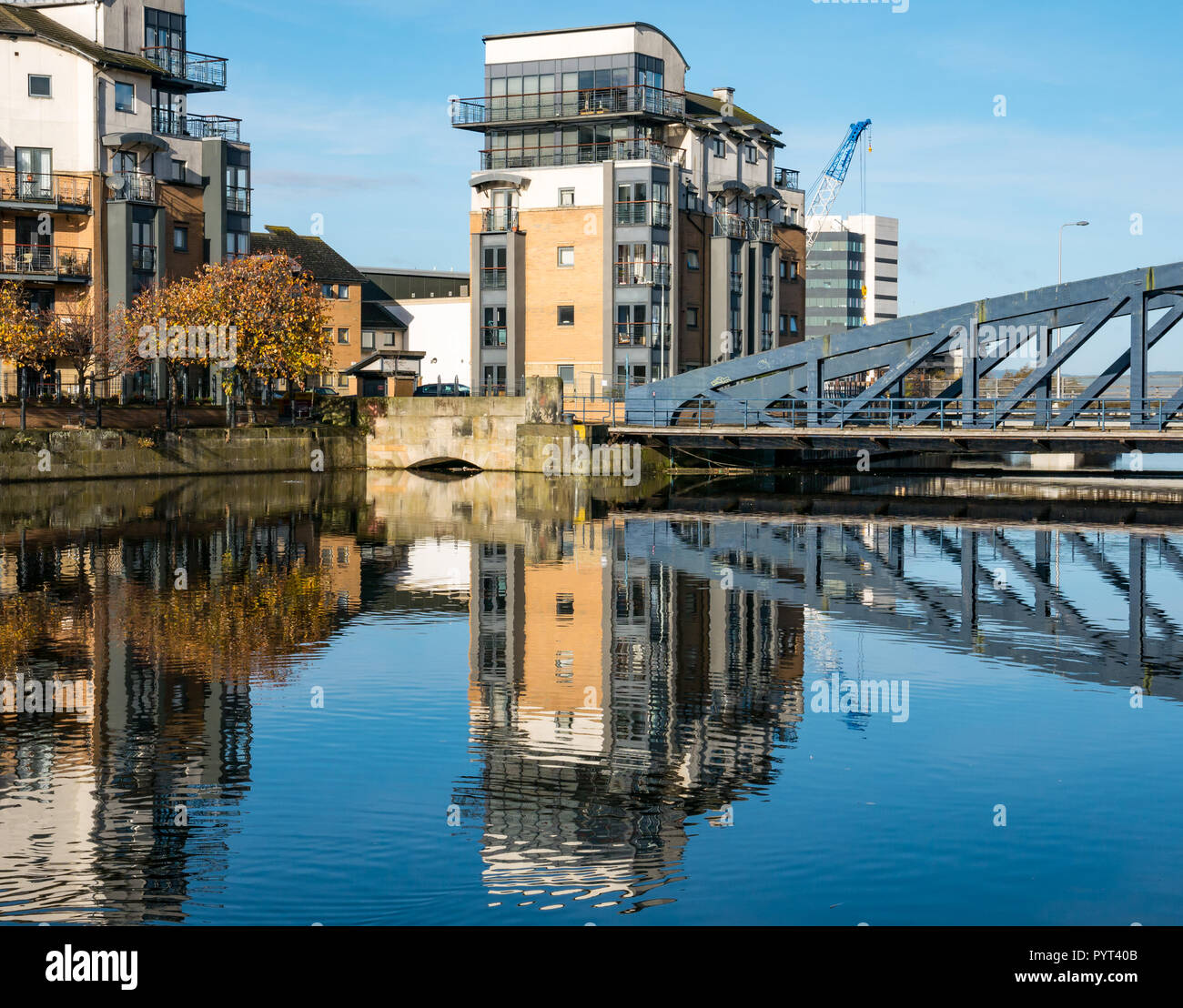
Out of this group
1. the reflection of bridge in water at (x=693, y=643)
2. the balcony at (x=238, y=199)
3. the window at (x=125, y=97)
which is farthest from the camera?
the balcony at (x=238, y=199)

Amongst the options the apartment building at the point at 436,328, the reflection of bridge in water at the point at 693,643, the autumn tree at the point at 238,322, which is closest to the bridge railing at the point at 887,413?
the reflection of bridge in water at the point at 693,643

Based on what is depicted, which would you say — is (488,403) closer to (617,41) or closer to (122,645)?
(617,41)

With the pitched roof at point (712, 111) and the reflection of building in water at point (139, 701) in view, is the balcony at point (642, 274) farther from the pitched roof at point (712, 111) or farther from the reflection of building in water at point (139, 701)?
the reflection of building in water at point (139, 701)

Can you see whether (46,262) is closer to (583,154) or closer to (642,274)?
(583,154)

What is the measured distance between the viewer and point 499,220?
259 ft

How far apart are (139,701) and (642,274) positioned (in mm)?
59573

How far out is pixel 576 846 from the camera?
1305 centimetres

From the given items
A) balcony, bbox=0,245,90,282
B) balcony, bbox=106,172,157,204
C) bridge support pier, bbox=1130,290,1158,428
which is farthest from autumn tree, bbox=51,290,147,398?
bridge support pier, bbox=1130,290,1158,428

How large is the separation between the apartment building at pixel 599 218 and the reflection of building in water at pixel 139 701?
41.5 metres

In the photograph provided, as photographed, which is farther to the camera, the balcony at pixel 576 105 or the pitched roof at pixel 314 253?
the pitched roof at pixel 314 253

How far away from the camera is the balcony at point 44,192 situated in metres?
63.1

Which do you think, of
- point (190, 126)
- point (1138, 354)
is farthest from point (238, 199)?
point (1138, 354)

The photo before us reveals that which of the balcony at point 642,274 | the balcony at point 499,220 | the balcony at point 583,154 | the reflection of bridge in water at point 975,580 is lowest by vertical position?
the reflection of bridge in water at point 975,580
